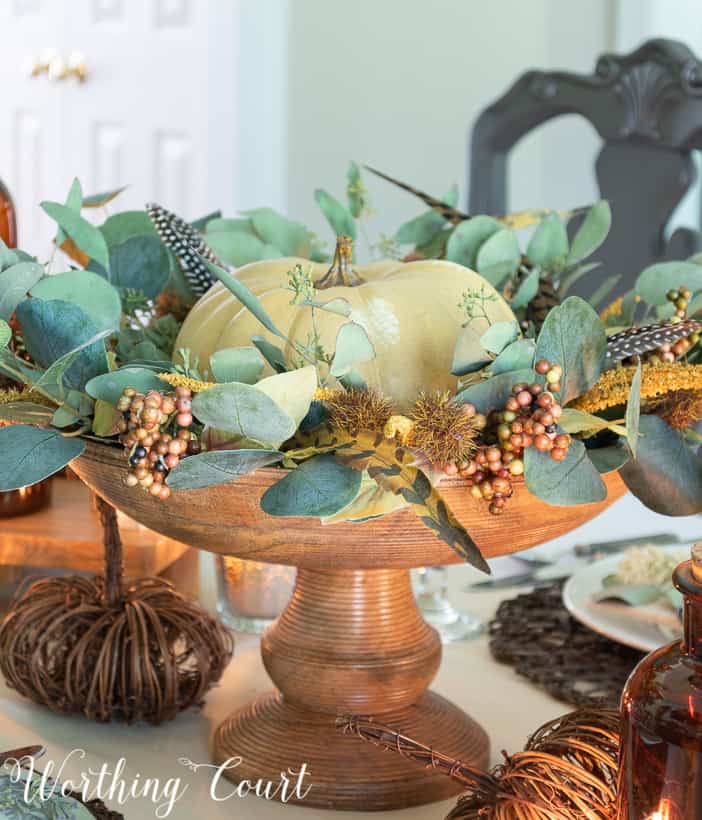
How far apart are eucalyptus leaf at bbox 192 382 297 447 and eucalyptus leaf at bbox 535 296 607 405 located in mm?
107

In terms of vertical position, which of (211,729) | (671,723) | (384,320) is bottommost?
(211,729)

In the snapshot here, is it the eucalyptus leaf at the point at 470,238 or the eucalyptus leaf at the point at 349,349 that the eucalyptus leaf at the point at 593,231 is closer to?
the eucalyptus leaf at the point at 470,238

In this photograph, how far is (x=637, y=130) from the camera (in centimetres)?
156

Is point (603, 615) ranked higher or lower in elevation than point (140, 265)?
lower

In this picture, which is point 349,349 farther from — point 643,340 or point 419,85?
point 419,85

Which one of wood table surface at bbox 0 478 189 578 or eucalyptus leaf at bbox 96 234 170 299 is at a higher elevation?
eucalyptus leaf at bbox 96 234 170 299

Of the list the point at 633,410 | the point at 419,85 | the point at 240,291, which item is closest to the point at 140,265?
the point at 240,291

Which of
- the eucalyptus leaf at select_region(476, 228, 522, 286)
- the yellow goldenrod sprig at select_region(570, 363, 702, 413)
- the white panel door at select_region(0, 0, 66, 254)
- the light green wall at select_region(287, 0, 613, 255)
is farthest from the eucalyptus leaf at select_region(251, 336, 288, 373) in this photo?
the white panel door at select_region(0, 0, 66, 254)

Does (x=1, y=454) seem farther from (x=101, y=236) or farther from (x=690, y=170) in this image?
(x=690, y=170)

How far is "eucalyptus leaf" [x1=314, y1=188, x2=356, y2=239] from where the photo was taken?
0.73 metres

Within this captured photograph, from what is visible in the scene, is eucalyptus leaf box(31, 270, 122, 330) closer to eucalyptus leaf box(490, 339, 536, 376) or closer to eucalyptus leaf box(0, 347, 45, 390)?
eucalyptus leaf box(0, 347, 45, 390)

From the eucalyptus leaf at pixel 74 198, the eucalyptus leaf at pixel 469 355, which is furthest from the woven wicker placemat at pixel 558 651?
the eucalyptus leaf at pixel 74 198

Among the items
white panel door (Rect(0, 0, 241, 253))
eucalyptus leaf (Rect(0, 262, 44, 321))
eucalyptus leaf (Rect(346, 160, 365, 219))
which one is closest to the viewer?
eucalyptus leaf (Rect(0, 262, 44, 321))

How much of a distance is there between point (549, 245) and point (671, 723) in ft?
1.23
